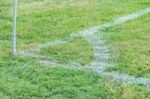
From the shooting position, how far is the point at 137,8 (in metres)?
13.3

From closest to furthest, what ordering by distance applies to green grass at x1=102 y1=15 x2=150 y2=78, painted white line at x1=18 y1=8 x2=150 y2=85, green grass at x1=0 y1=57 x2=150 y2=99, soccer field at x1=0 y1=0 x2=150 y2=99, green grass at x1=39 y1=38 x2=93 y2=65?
green grass at x1=0 y1=57 x2=150 y2=99, soccer field at x1=0 y1=0 x2=150 y2=99, painted white line at x1=18 y1=8 x2=150 y2=85, green grass at x1=102 y1=15 x2=150 y2=78, green grass at x1=39 y1=38 x2=93 y2=65

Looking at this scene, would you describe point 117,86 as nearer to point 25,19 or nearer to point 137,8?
point 25,19

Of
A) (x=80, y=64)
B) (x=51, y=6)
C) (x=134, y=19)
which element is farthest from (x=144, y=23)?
(x=80, y=64)

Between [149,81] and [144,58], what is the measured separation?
115 cm

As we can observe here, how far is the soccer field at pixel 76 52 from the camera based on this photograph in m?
7.05

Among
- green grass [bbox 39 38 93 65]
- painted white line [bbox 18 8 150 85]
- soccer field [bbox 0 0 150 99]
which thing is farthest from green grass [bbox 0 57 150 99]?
green grass [bbox 39 38 93 65]

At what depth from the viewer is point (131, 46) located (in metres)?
9.35

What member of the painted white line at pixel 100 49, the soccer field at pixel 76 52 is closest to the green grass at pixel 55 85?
the soccer field at pixel 76 52

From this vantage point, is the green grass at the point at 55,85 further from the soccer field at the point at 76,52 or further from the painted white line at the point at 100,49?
the painted white line at the point at 100,49

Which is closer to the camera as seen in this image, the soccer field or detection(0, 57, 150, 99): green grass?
detection(0, 57, 150, 99): green grass

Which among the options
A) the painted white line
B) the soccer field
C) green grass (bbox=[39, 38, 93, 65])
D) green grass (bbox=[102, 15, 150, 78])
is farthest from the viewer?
green grass (bbox=[39, 38, 93, 65])

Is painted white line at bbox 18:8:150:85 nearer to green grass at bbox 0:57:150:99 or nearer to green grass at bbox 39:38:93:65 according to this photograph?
green grass at bbox 39:38:93:65

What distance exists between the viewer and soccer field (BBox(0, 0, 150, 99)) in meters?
7.05

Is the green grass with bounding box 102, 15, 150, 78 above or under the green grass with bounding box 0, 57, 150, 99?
under
